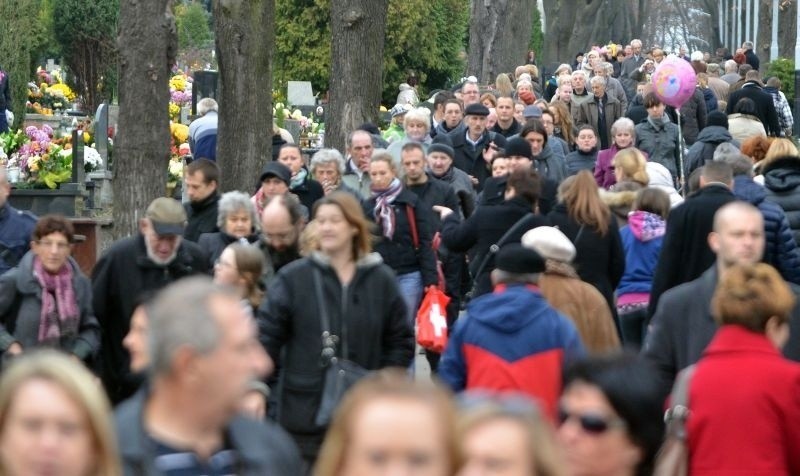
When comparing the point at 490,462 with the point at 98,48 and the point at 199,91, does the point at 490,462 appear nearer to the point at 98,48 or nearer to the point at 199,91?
the point at 199,91

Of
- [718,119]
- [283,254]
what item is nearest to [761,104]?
[718,119]

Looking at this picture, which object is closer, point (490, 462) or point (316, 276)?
point (490, 462)

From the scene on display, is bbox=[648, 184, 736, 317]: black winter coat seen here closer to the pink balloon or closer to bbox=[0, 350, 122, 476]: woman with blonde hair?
bbox=[0, 350, 122, 476]: woman with blonde hair

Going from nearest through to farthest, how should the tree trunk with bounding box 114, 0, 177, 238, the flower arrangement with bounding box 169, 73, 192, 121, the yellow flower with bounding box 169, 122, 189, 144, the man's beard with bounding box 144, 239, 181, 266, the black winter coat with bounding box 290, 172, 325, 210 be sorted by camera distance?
the man's beard with bounding box 144, 239, 181, 266, the black winter coat with bounding box 290, 172, 325, 210, the tree trunk with bounding box 114, 0, 177, 238, the yellow flower with bounding box 169, 122, 189, 144, the flower arrangement with bounding box 169, 73, 192, 121

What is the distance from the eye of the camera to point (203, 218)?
10.9m

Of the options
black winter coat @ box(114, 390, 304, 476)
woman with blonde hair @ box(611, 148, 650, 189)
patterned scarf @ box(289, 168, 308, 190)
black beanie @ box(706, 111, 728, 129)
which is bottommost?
black winter coat @ box(114, 390, 304, 476)

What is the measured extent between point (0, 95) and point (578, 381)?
924 inches

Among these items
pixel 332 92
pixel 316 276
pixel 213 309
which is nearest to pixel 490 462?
pixel 213 309

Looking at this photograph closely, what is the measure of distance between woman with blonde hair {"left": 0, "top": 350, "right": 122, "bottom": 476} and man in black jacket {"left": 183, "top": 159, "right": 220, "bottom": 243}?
699 centimetres

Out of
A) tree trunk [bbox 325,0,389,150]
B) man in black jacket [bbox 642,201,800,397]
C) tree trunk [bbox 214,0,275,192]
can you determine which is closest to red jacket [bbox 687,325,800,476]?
man in black jacket [bbox 642,201,800,397]

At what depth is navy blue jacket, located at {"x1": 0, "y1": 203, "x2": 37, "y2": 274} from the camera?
1044cm

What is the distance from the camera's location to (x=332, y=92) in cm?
1909

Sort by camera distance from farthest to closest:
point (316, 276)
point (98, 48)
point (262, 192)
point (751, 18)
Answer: point (751, 18) → point (98, 48) → point (262, 192) → point (316, 276)

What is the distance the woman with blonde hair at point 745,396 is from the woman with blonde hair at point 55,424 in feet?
8.80
